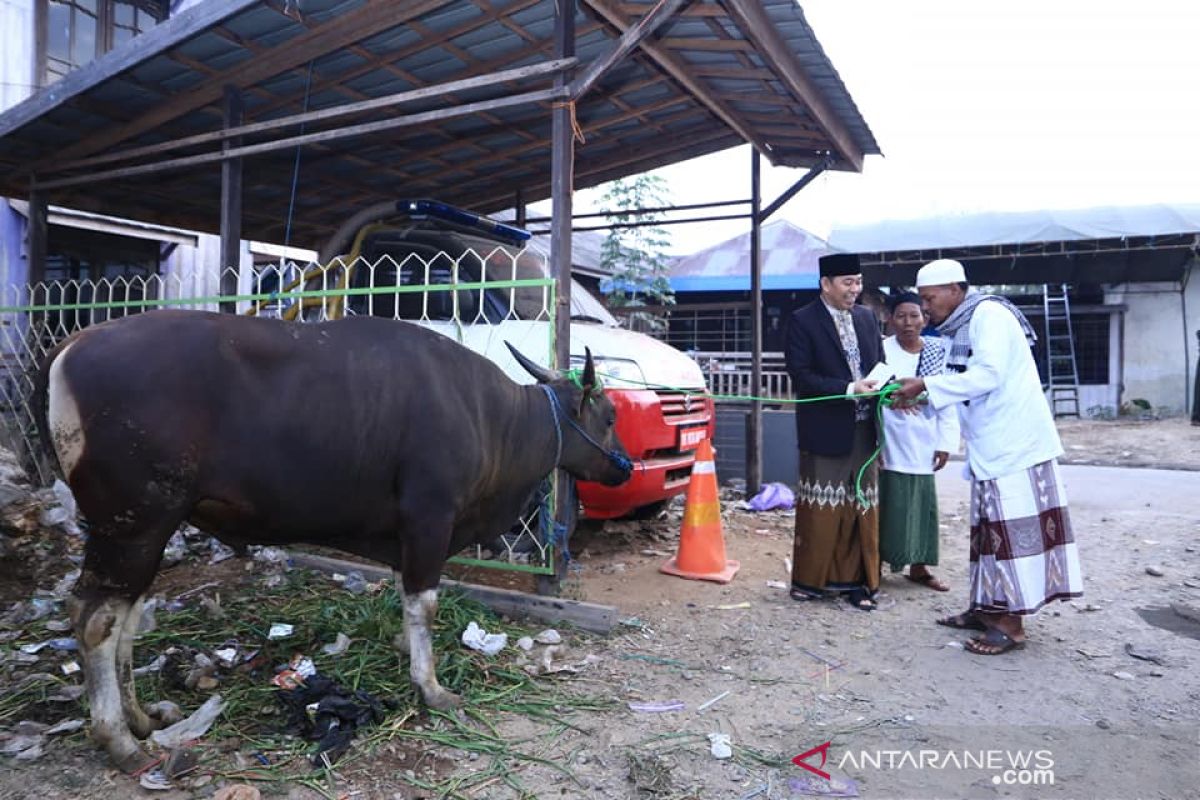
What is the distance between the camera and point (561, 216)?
464cm

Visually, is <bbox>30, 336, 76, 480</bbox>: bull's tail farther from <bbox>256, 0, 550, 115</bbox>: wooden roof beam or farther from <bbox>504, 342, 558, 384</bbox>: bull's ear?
<bbox>256, 0, 550, 115</bbox>: wooden roof beam

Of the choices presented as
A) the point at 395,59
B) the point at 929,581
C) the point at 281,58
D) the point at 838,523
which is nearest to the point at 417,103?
the point at 395,59

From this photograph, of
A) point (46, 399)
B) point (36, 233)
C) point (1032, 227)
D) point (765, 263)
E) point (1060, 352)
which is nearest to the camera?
point (46, 399)

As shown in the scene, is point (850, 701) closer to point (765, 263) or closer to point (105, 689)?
point (105, 689)

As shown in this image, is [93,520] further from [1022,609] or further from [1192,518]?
[1192,518]

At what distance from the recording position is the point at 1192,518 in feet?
24.1

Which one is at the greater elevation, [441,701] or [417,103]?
[417,103]

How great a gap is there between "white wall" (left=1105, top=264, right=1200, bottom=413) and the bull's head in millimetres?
17428

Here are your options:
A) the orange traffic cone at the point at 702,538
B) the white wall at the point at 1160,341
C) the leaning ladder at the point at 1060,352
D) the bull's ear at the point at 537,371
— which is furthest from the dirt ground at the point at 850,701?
the white wall at the point at 1160,341

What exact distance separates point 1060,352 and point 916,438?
1539cm

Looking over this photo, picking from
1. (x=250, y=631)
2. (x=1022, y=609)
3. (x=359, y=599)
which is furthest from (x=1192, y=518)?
(x=250, y=631)

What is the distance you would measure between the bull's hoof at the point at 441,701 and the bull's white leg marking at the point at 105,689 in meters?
1.03

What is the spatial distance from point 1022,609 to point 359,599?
11.7 ft

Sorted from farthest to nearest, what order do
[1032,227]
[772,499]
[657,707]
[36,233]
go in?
[1032,227] → [772,499] → [36,233] → [657,707]
